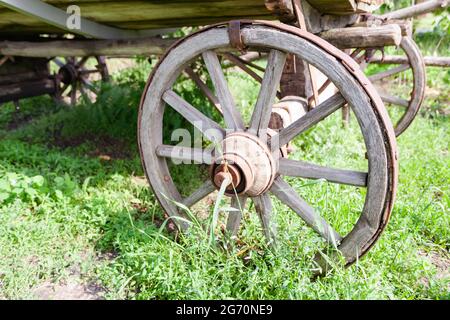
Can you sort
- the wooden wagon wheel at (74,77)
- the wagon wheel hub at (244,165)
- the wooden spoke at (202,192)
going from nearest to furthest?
the wagon wheel hub at (244,165), the wooden spoke at (202,192), the wooden wagon wheel at (74,77)

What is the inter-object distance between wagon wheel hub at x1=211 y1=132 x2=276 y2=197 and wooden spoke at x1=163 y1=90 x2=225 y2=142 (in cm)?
15

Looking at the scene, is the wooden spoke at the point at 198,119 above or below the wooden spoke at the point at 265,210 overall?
above

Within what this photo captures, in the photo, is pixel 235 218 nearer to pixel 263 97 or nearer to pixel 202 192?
pixel 202 192

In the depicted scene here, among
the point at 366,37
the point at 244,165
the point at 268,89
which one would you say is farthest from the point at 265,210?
the point at 366,37

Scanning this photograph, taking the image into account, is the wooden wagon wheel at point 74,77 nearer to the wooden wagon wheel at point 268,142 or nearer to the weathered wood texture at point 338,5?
the wooden wagon wheel at point 268,142

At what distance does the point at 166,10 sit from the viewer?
9.89ft

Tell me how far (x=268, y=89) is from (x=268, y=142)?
28 centimetres

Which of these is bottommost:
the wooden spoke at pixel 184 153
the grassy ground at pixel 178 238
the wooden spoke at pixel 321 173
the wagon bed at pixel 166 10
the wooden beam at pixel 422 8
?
the grassy ground at pixel 178 238

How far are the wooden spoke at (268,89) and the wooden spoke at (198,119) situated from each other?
23cm

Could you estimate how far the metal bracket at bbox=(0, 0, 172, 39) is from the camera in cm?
300

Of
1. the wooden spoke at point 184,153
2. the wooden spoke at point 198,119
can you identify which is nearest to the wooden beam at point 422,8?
the wooden spoke at point 198,119

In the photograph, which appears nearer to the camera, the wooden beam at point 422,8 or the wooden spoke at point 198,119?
the wooden spoke at point 198,119

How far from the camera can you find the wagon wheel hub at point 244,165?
2254 millimetres

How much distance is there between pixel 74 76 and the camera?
5656mm
